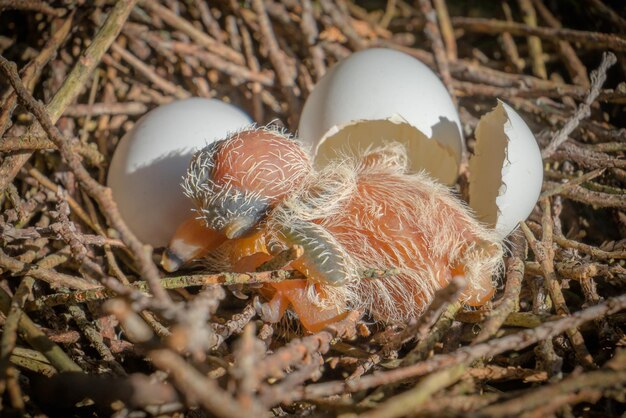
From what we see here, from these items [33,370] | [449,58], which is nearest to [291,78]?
[449,58]

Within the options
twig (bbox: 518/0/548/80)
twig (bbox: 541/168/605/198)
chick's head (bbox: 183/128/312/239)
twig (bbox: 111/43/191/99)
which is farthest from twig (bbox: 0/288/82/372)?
twig (bbox: 518/0/548/80)

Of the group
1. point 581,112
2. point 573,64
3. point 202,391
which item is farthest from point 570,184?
point 202,391

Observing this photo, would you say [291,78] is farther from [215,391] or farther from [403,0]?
[215,391]

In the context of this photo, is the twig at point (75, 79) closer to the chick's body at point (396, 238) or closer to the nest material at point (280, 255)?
the nest material at point (280, 255)

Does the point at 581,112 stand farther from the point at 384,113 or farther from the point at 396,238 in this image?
the point at 396,238

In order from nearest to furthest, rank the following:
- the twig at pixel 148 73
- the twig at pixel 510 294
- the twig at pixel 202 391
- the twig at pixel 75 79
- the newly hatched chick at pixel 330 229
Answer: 1. the twig at pixel 202 391
2. the twig at pixel 510 294
3. the newly hatched chick at pixel 330 229
4. the twig at pixel 75 79
5. the twig at pixel 148 73

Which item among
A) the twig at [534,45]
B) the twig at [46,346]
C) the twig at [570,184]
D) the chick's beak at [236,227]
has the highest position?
the twig at [534,45]

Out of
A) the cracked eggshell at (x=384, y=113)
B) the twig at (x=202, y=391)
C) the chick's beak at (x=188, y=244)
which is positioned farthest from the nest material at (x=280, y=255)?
the cracked eggshell at (x=384, y=113)
